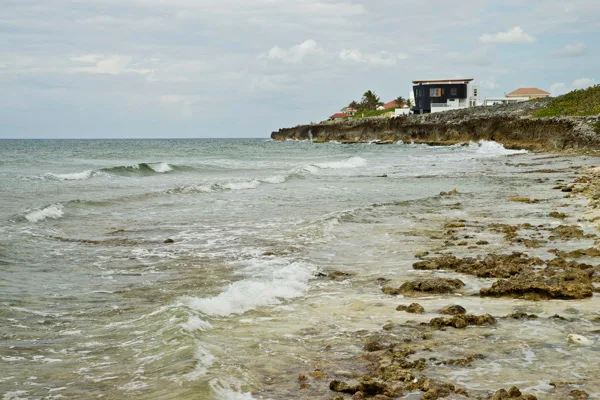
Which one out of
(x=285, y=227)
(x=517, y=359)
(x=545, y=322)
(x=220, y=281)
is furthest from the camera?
(x=285, y=227)

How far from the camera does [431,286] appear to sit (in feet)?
31.9

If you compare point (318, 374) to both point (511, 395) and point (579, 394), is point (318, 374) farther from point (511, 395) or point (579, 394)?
point (579, 394)

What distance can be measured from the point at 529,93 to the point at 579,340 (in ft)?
374

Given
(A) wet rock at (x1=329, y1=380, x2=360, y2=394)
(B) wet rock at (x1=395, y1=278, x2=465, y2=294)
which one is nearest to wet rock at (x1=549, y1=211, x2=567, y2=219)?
(B) wet rock at (x1=395, y1=278, x2=465, y2=294)

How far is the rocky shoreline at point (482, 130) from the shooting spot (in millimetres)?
49688

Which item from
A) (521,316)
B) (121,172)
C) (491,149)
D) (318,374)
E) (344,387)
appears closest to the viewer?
(344,387)

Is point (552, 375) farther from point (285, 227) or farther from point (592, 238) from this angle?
point (285, 227)

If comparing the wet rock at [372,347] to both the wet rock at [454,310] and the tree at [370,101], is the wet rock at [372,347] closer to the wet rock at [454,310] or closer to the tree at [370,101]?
the wet rock at [454,310]

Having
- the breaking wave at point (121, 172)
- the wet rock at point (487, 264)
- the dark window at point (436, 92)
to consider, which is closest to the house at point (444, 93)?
the dark window at point (436, 92)

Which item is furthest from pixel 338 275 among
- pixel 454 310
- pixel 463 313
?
pixel 463 313

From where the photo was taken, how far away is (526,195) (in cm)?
2209

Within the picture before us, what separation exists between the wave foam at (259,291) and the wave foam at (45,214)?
10205 millimetres

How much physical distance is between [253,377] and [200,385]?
57 centimetres

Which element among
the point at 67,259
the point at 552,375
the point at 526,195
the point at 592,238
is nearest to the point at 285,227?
the point at 67,259
